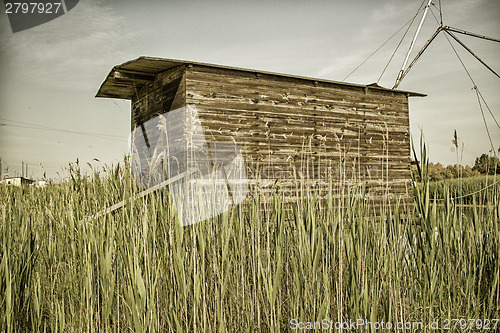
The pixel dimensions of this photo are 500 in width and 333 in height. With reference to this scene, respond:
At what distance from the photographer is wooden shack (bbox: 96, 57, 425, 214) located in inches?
344

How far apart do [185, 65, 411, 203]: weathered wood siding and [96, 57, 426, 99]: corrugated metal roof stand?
0.18 metres

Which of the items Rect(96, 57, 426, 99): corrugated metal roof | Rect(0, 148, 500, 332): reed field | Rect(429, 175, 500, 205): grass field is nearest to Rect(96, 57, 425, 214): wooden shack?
Rect(96, 57, 426, 99): corrugated metal roof

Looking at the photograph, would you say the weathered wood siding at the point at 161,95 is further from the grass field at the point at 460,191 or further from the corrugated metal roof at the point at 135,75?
the grass field at the point at 460,191

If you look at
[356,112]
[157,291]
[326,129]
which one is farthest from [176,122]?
[157,291]

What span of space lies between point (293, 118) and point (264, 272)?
8.00 m

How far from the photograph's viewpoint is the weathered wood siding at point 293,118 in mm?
8875

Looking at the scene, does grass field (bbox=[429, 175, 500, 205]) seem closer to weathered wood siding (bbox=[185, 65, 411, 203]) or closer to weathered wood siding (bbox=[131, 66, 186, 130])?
weathered wood siding (bbox=[185, 65, 411, 203])

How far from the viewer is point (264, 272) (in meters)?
2.50

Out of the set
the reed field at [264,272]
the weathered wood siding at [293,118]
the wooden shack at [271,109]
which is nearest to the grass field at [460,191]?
the reed field at [264,272]

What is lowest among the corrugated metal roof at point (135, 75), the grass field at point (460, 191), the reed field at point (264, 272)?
the reed field at point (264, 272)

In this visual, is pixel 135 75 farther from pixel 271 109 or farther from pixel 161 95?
pixel 271 109

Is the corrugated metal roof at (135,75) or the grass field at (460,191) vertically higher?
the corrugated metal roof at (135,75)

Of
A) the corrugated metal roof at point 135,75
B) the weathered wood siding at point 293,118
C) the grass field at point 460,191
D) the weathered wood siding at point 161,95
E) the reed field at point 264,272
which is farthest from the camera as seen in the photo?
the weathered wood siding at point 293,118

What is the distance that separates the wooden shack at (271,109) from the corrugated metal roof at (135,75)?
0.02 meters
